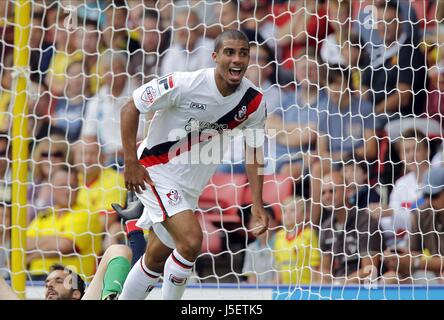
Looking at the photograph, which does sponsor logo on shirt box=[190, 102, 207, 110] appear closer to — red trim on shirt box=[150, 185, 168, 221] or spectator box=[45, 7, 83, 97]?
red trim on shirt box=[150, 185, 168, 221]

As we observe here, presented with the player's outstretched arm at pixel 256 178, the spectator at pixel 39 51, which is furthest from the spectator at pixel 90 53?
the player's outstretched arm at pixel 256 178

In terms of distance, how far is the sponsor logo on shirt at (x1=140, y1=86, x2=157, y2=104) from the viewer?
6785 millimetres

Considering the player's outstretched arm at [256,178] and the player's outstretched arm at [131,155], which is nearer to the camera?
the player's outstretched arm at [131,155]

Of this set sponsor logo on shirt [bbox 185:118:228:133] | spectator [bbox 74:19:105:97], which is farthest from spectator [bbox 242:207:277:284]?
sponsor logo on shirt [bbox 185:118:228:133]

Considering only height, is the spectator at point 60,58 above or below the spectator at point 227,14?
below

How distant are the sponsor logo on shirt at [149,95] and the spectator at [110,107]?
282 cm

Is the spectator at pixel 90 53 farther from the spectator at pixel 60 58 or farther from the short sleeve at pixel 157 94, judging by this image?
the short sleeve at pixel 157 94

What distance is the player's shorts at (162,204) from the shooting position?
6898 mm

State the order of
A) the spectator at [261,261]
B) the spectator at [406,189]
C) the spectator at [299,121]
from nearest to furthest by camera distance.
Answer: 1. the spectator at [406,189]
2. the spectator at [261,261]
3. the spectator at [299,121]

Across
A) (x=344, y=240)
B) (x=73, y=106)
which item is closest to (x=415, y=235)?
(x=344, y=240)

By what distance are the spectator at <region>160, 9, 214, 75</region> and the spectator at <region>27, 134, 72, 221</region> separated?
3.49 ft

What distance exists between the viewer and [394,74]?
928 cm

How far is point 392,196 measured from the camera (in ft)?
29.6
